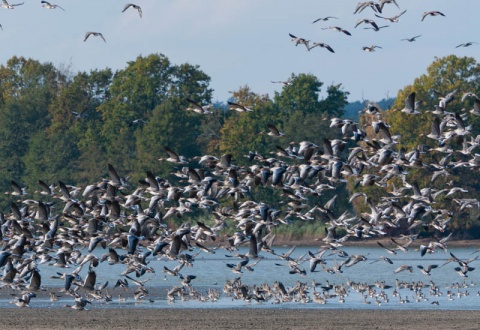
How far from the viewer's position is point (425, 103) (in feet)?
332

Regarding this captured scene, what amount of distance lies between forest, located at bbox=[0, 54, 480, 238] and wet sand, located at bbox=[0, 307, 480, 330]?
174 ft

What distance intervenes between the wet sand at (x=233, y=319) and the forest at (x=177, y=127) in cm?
5318

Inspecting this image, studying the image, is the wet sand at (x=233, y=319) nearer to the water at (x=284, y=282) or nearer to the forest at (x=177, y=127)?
the water at (x=284, y=282)

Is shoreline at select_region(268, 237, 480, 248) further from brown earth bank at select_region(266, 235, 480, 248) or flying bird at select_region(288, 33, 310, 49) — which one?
flying bird at select_region(288, 33, 310, 49)

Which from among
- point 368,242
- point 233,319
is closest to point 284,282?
point 233,319

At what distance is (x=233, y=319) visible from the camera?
4075 cm

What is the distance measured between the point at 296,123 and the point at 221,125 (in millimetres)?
14315

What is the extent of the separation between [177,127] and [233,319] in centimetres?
7137

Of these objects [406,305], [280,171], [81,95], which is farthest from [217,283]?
[81,95]

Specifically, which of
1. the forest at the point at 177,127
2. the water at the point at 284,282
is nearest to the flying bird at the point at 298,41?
the water at the point at 284,282

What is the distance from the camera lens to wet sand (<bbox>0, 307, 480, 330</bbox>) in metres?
38.6

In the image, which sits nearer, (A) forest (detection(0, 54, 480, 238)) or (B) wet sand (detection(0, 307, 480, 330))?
(B) wet sand (detection(0, 307, 480, 330))

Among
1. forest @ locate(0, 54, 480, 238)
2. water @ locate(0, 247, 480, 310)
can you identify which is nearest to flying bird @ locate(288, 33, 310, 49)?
water @ locate(0, 247, 480, 310)

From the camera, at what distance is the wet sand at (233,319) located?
3862 cm
